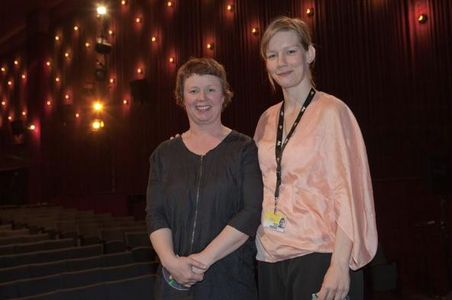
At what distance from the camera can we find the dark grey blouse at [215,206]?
5.49 feet

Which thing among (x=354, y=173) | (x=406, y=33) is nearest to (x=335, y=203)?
(x=354, y=173)

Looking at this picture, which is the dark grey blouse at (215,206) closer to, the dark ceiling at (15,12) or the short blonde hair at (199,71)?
the short blonde hair at (199,71)

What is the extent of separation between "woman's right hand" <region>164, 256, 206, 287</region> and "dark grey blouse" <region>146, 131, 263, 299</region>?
0.07 metres

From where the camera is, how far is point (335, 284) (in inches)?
53.7

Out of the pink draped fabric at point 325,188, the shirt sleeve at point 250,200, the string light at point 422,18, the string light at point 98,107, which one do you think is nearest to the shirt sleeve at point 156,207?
the shirt sleeve at point 250,200

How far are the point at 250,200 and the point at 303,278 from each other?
33cm

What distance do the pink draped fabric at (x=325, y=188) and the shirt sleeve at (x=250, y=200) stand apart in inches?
4.3

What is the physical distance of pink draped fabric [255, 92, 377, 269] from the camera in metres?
1.43

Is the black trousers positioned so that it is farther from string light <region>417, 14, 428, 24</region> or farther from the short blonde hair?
string light <region>417, 14, 428, 24</region>

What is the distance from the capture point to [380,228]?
6.92m

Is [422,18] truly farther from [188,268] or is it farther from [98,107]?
[98,107]

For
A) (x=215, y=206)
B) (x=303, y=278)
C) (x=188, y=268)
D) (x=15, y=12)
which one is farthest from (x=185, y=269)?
(x=15, y=12)

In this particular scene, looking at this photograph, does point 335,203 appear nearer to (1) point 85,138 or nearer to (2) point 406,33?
(2) point 406,33

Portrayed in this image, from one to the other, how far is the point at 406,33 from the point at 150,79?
8246 mm
